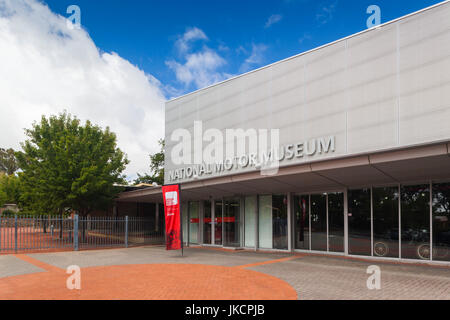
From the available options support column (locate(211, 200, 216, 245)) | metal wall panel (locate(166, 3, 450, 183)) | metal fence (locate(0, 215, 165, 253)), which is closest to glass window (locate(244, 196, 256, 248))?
support column (locate(211, 200, 216, 245))

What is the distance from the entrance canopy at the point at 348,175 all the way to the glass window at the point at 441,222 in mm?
456

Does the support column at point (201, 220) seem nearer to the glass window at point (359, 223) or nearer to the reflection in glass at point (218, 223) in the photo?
the reflection in glass at point (218, 223)

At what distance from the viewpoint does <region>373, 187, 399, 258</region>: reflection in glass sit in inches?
520

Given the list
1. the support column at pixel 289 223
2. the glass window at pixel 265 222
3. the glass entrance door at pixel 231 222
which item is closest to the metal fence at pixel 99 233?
the glass entrance door at pixel 231 222

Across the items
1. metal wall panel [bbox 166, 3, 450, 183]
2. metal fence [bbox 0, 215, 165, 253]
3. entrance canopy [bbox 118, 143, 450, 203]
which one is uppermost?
metal wall panel [bbox 166, 3, 450, 183]

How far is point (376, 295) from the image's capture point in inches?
312

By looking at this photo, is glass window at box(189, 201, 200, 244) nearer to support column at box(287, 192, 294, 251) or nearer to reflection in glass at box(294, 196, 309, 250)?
support column at box(287, 192, 294, 251)

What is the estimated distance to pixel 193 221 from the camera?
22641 millimetres

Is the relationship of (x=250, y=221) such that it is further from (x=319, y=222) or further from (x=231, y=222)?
(x=319, y=222)

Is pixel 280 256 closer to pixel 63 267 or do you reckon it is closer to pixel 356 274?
pixel 356 274

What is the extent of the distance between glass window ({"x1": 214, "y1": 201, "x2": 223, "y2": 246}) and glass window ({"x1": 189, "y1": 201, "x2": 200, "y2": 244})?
194cm

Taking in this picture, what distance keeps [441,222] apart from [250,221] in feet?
29.7

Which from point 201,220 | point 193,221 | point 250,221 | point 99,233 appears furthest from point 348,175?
point 99,233

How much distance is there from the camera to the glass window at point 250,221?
18562 mm
